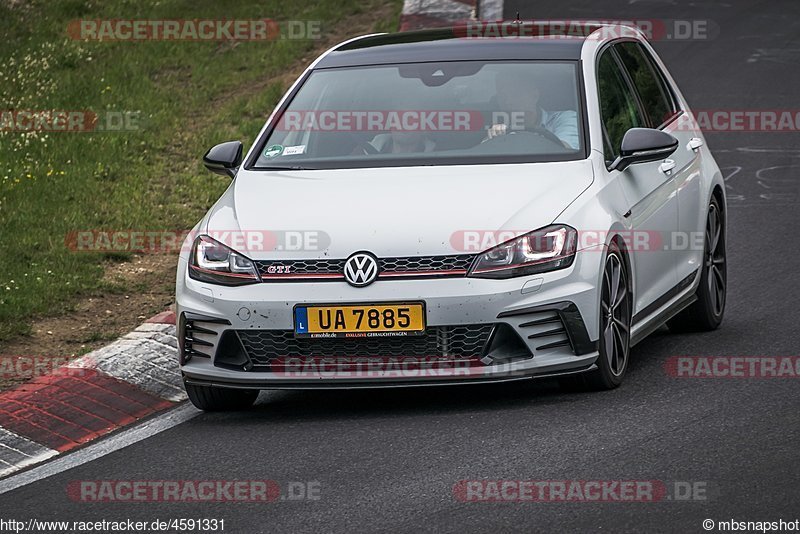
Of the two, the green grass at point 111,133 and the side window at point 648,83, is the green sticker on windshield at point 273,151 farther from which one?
the side window at point 648,83

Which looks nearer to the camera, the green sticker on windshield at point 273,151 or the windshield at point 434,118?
the windshield at point 434,118

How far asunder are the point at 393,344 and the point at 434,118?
→ 5.30 ft

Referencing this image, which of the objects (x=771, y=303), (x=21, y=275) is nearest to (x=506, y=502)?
(x=771, y=303)

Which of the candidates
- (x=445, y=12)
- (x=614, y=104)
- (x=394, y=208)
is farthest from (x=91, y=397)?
(x=445, y=12)

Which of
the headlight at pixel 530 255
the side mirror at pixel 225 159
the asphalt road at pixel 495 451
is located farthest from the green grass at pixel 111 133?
the headlight at pixel 530 255

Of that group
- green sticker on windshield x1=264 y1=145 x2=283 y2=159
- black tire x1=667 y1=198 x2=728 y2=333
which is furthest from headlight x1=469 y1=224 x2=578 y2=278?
black tire x1=667 y1=198 x2=728 y2=333

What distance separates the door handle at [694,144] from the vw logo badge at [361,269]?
2.90 m

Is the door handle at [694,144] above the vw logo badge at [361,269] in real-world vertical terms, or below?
below

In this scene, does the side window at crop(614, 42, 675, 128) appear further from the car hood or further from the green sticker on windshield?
the green sticker on windshield

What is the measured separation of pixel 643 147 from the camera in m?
7.91

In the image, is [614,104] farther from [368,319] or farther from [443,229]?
[368,319]

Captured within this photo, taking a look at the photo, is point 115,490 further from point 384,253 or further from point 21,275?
point 21,275

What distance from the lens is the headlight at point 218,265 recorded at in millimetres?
7328

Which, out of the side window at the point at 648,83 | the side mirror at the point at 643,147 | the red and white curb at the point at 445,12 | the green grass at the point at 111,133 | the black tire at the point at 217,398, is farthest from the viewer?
the red and white curb at the point at 445,12
